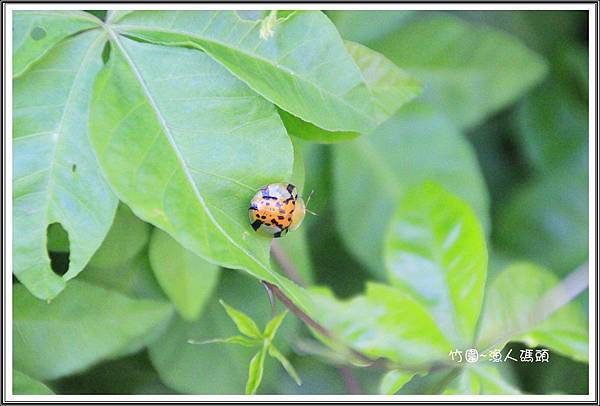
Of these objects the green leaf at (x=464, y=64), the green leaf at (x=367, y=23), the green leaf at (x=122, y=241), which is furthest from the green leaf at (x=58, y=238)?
the green leaf at (x=464, y=64)

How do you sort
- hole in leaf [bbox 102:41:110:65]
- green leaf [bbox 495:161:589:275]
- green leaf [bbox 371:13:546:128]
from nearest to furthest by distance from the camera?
hole in leaf [bbox 102:41:110:65], green leaf [bbox 371:13:546:128], green leaf [bbox 495:161:589:275]

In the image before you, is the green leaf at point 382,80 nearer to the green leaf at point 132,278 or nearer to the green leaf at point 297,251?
the green leaf at point 297,251

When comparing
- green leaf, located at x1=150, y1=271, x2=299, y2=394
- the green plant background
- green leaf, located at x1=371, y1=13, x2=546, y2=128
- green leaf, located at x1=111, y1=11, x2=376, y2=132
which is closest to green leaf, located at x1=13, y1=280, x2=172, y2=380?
the green plant background

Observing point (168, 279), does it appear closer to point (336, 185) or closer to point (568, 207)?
point (336, 185)

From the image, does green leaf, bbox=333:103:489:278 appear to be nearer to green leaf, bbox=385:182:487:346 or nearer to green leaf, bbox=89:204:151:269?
green leaf, bbox=385:182:487:346

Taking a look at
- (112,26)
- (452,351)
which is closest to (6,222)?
(112,26)

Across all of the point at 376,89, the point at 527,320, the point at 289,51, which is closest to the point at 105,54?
the point at 289,51
